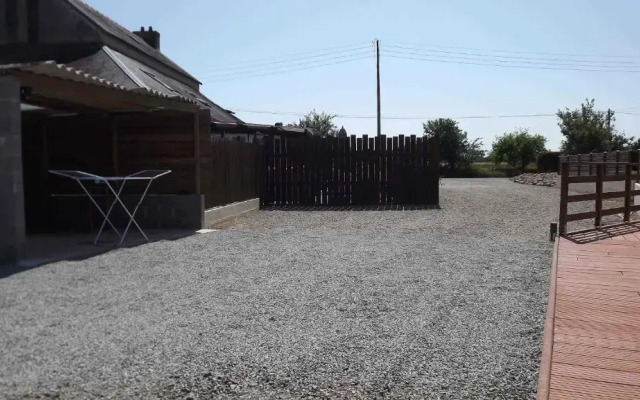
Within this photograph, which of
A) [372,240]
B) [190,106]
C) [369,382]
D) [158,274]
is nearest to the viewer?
[369,382]

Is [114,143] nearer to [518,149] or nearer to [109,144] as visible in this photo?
[109,144]

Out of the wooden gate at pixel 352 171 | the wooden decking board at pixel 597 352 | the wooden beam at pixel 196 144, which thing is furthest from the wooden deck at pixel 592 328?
the wooden gate at pixel 352 171

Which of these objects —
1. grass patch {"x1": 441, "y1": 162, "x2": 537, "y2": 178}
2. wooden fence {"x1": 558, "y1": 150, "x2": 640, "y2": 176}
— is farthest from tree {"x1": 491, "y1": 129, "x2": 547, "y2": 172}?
wooden fence {"x1": 558, "y1": 150, "x2": 640, "y2": 176}

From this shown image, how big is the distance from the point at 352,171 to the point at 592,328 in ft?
39.4

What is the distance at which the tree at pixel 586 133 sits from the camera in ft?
132

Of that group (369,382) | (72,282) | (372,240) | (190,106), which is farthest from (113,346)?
(190,106)

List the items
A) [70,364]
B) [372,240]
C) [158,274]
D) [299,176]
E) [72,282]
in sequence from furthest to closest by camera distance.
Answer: [299,176], [372,240], [158,274], [72,282], [70,364]

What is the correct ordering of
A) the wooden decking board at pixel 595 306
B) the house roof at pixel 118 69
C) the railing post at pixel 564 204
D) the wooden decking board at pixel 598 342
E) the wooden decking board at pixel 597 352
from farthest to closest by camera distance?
1. the house roof at pixel 118 69
2. the railing post at pixel 564 204
3. the wooden decking board at pixel 595 306
4. the wooden decking board at pixel 598 342
5. the wooden decking board at pixel 597 352

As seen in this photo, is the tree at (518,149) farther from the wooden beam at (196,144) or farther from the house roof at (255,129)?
the wooden beam at (196,144)

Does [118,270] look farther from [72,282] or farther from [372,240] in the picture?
A: [372,240]

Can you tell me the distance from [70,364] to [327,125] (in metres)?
48.1

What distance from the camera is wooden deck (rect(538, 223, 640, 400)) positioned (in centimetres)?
329

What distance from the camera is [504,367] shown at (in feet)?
11.5

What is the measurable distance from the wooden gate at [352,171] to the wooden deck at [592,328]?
8085 mm
